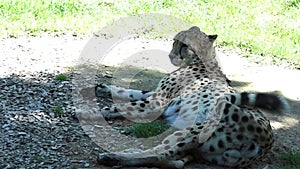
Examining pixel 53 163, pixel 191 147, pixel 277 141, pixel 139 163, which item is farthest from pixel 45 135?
pixel 277 141

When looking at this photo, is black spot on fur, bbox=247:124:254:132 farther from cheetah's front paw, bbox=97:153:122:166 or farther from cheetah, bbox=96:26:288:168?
cheetah's front paw, bbox=97:153:122:166

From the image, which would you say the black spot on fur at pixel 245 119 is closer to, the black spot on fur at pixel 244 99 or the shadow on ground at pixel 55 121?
the black spot on fur at pixel 244 99

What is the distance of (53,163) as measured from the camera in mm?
3992

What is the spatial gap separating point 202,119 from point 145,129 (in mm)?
482

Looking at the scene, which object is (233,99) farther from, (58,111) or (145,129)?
(58,111)

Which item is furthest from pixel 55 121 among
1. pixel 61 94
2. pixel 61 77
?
pixel 61 77

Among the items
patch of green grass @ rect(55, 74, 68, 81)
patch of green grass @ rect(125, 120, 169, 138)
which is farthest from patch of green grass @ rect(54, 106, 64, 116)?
patch of green grass @ rect(55, 74, 68, 81)

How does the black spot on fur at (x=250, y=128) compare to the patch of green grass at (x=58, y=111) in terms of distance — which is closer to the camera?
the black spot on fur at (x=250, y=128)

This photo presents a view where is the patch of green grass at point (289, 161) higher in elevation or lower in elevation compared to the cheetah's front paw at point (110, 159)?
lower

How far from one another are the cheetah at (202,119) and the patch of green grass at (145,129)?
12cm

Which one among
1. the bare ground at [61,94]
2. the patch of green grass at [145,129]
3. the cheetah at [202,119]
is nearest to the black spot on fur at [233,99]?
A: the cheetah at [202,119]

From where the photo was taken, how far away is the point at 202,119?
4453 millimetres

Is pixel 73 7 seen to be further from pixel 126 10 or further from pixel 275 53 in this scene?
pixel 275 53

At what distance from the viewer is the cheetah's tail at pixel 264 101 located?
13.6ft
